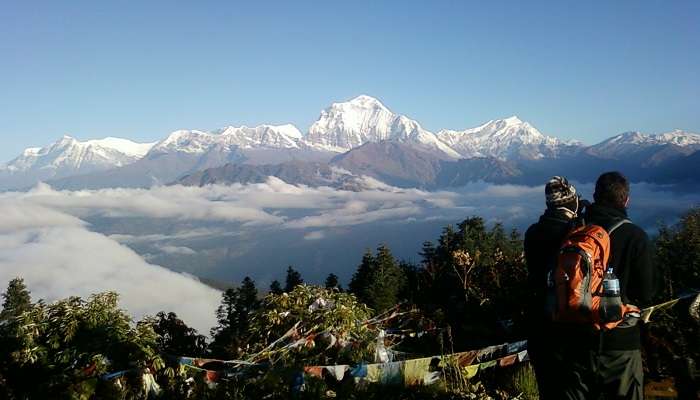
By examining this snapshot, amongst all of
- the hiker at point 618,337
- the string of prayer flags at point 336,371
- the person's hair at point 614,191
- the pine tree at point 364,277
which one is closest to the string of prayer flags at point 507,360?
the string of prayer flags at point 336,371

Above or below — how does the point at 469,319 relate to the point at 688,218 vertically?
below

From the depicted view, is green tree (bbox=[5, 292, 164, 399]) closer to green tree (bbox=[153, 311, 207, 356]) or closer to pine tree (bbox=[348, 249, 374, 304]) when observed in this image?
green tree (bbox=[153, 311, 207, 356])

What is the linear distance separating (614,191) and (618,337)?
3.34ft

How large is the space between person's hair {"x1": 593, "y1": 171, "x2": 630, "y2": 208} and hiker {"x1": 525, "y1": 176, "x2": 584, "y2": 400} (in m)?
0.22

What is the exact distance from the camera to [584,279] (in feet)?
11.1

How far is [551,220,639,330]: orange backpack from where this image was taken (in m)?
3.39

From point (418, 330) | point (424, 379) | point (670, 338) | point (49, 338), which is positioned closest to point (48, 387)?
point (49, 338)

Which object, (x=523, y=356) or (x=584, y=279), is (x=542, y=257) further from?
(x=523, y=356)

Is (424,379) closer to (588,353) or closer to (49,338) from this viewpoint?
(588,353)

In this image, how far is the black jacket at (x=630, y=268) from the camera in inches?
137

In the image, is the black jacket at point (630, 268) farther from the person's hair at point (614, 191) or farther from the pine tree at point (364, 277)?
the pine tree at point (364, 277)

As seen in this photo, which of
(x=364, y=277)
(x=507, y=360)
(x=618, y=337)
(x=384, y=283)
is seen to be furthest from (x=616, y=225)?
(x=364, y=277)

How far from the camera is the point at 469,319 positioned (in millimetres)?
9656

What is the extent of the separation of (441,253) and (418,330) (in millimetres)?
16894
